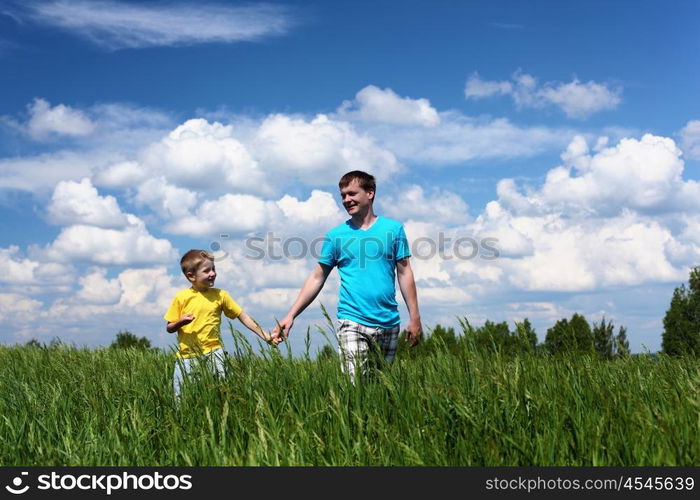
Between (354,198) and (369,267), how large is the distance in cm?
59

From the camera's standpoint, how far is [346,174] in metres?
5.56

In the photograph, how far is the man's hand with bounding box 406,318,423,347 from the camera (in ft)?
17.6

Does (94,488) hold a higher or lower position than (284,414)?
lower

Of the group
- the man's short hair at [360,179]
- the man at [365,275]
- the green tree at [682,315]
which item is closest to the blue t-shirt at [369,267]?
the man at [365,275]

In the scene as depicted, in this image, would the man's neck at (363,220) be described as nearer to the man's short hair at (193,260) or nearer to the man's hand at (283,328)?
the man's hand at (283,328)

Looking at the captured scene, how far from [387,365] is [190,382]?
1365 mm

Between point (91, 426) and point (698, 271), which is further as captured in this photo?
point (698, 271)

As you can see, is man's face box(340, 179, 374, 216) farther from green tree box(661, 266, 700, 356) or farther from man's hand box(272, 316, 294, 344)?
green tree box(661, 266, 700, 356)

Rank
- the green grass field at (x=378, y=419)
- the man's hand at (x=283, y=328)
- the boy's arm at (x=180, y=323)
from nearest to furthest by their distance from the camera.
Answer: the green grass field at (x=378, y=419), the man's hand at (x=283, y=328), the boy's arm at (x=180, y=323)

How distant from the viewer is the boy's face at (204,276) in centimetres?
629

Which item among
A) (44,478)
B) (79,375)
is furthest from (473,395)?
(79,375)

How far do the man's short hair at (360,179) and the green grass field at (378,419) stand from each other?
64.9 inches

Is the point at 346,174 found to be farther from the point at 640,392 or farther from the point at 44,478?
the point at 44,478

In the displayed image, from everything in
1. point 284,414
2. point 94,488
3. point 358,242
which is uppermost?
point 358,242
